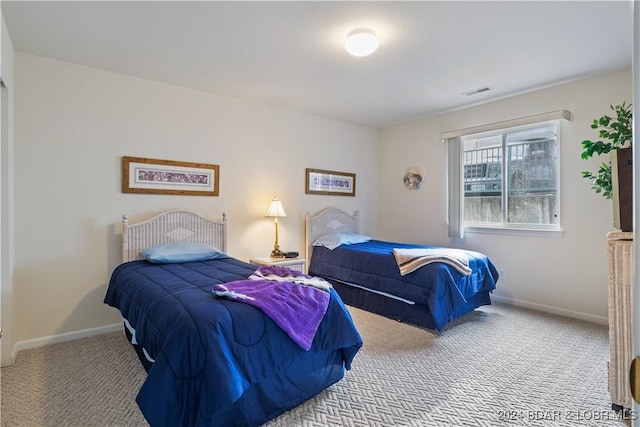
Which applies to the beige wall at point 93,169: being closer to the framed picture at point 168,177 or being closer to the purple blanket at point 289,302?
the framed picture at point 168,177

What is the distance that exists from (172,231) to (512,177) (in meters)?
3.92

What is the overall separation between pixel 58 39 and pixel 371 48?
2413 millimetres

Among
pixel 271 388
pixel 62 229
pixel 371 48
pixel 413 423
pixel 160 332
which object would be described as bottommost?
pixel 413 423

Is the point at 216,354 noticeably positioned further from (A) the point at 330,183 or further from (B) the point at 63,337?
(A) the point at 330,183

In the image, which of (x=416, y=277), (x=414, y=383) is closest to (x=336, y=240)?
(x=416, y=277)

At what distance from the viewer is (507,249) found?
156 inches

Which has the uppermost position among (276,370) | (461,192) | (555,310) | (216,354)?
(461,192)

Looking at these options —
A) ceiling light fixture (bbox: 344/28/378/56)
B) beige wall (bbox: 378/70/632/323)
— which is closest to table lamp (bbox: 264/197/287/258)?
ceiling light fixture (bbox: 344/28/378/56)

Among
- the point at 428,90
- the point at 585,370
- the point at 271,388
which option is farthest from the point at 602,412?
the point at 428,90

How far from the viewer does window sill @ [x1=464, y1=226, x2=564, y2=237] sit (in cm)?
358

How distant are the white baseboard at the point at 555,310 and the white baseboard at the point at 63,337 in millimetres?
4206

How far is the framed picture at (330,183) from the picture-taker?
4590 mm

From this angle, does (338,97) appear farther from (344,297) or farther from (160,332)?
(160,332)

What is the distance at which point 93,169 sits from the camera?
121 inches
